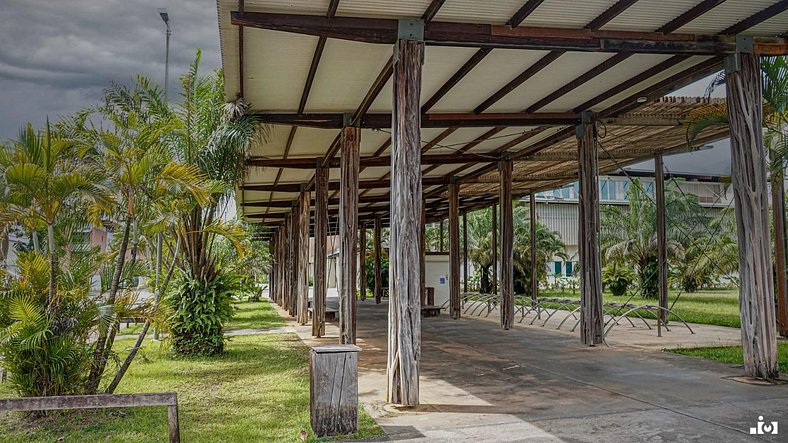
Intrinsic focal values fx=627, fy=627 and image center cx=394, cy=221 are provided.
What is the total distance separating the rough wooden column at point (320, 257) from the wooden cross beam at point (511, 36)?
8516mm

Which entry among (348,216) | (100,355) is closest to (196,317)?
(348,216)

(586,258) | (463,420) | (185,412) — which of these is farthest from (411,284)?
(586,258)

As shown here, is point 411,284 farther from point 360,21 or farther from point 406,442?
point 360,21

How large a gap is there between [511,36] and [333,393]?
502 centimetres

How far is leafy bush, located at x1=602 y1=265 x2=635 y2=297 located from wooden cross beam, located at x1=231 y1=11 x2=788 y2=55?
76.5 feet

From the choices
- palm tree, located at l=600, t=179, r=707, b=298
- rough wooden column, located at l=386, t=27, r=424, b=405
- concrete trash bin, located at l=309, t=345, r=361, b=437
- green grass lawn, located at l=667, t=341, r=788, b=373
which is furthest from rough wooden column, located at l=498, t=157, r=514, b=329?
palm tree, located at l=600, t=179, r=707, b=298

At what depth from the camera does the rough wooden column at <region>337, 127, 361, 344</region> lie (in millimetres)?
12078

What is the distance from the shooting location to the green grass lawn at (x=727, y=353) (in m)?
9.81

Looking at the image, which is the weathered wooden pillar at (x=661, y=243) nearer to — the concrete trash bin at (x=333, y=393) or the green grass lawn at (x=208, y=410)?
the green grass lawn at (x=208, y=410)

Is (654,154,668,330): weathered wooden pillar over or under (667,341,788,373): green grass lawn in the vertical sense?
over

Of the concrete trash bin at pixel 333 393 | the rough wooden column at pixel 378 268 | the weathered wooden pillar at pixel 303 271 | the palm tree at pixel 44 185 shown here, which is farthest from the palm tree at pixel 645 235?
the palm tree at pixel 44 185

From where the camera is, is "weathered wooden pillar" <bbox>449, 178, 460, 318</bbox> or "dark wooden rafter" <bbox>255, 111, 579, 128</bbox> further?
"weathered wooden pillar" <bbox>449, 178, 460, 318</bbox>

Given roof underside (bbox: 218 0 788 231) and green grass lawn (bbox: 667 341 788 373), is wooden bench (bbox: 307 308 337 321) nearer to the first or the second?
roof underside (bbox: 218 0 788 231)

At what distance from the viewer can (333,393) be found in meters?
5.86
